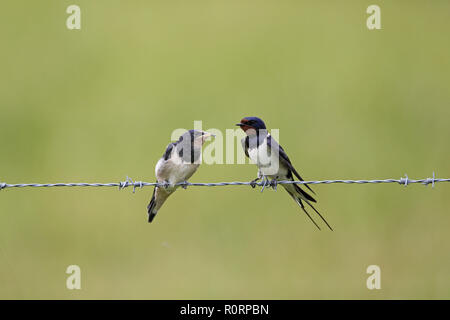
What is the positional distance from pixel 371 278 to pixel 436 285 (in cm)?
92

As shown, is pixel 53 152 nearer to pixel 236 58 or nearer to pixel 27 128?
pixel 27 128

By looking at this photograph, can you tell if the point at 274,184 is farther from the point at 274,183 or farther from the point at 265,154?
the point at 265,154

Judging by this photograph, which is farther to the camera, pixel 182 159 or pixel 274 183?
pixel 274 183

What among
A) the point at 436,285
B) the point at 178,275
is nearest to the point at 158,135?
the point at 178,275

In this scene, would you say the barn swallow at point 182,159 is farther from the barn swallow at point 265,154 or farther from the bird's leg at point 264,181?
the bird's leg at point 264,181

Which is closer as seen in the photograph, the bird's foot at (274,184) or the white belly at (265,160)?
the white belly at (265,160)

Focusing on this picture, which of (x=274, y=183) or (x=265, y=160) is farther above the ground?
(x=265, y=160)

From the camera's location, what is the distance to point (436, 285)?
339 inches

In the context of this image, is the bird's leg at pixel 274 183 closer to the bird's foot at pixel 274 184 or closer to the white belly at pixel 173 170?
the bird's foot at pixel 274 184

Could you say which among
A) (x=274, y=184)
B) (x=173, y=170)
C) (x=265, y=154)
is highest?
(x=265, y=154)

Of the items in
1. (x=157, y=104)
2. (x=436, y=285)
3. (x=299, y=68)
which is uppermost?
(x=299, y=68)

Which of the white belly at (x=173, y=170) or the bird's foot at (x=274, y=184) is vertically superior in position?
the white belly at (x=173, y=170)

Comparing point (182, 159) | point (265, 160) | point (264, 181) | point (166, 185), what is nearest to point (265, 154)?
point (265, 160)

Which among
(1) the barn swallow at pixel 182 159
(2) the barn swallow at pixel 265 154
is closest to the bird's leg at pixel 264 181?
(2) the barn swallow at pixel 265 154
